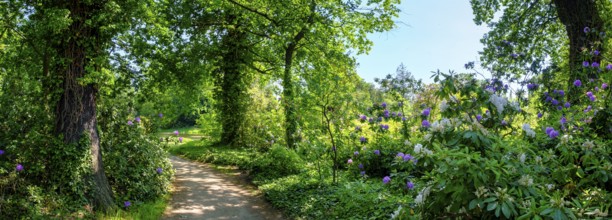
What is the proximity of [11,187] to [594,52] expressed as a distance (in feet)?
27.6

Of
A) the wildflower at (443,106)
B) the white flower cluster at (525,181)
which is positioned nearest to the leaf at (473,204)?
the white flower cluster at (525,181)

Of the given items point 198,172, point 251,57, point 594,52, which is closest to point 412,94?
point 594,52

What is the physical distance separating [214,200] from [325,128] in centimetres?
261

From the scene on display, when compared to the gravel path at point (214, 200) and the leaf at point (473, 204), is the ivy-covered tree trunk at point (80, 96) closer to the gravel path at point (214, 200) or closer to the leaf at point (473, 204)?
the gravel path at point (214, 200)

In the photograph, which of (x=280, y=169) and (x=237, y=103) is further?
(x=237, y=103)

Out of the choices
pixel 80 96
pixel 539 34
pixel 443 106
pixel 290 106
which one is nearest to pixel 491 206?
pixel 443 106

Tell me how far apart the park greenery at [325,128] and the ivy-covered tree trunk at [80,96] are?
0.06 ft

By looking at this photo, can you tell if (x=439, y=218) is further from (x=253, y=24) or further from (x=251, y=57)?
(x=251, y=57)

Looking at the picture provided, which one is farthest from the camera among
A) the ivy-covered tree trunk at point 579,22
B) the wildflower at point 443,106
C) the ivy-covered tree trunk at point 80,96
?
the ivy-covered tree trunk at point 579,22

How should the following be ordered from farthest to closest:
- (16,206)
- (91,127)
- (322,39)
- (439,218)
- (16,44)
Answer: (322,39) < (16,44) < (91,127) < (16,206) < (439,218)

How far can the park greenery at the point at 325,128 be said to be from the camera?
297 centimetres

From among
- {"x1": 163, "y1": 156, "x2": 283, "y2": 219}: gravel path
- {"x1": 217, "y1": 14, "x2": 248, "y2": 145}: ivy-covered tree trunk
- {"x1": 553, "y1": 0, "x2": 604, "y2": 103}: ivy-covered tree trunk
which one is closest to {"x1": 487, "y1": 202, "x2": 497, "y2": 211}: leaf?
{"x1": 163, "y1": 156, "x2": 283, "y2": 219}: gravel path

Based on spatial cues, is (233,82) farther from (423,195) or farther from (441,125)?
(423,195)

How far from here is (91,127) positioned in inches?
256
